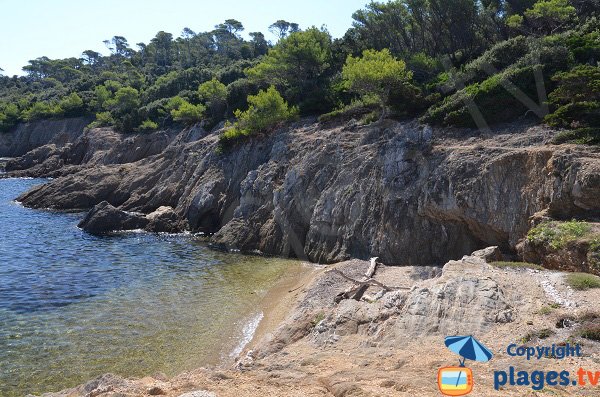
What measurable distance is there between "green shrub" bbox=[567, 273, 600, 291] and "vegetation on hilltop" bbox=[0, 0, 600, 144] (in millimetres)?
10549

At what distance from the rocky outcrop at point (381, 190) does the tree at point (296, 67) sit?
9.88 m

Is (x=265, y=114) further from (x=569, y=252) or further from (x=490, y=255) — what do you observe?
(x=569, y=252)

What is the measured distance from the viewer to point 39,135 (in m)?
95.0

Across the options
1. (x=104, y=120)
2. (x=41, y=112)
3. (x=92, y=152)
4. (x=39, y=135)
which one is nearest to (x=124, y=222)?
(x=92, y=152)

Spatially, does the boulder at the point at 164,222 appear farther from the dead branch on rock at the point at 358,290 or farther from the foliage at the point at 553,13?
the foliage at the point at 553,13

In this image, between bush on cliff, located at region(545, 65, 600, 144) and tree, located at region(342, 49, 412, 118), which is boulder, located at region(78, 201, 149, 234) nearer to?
tree, located at region(342, 49, 412, 118)

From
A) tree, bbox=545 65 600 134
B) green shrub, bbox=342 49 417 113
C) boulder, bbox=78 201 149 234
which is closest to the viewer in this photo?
tree, bbox=545 65 600 134

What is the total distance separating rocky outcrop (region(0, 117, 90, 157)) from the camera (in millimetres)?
89562

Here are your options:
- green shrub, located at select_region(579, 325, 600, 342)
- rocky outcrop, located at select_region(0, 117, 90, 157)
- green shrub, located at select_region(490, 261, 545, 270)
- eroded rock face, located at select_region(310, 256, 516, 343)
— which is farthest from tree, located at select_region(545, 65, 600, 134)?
rocky outcrop, located at select_region(0, 117, 90, 157)

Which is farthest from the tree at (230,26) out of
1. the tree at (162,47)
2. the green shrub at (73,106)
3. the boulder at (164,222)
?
the boulder at (164,222)

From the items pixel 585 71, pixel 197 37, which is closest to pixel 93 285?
pixel 585 71

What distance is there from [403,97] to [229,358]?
25799mm

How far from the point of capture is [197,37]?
490ft

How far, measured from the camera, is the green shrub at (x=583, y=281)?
15.2 metres
